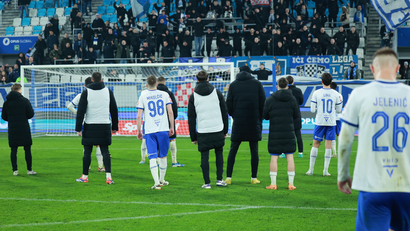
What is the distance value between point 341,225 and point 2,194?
18.2 ft

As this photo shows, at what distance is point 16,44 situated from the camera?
29531mm

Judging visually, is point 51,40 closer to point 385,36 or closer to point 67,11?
point 67,11

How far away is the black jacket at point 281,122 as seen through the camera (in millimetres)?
7039

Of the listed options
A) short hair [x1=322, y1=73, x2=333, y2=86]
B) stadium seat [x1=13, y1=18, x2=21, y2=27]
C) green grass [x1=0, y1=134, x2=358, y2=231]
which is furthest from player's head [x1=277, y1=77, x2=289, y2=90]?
stadium seat [x1=13, y1=18, x2=21, y2=27]

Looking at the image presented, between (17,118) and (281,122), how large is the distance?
222 inches

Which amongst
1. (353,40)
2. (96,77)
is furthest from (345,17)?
(96,77)

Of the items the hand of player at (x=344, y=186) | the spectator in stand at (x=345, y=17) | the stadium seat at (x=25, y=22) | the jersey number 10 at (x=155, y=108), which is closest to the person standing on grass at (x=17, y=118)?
the jersey number 10 at (x=155, y=108)

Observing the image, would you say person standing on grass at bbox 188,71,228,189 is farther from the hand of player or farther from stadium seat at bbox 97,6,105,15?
stadium seat at bbox 97,6,105,15

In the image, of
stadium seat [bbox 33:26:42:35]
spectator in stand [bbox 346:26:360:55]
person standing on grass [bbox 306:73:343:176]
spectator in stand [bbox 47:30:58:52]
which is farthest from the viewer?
stadium seat [bbox 33:26:42:35]

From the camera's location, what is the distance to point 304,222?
5.27m

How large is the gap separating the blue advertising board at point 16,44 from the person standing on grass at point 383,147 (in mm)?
29476

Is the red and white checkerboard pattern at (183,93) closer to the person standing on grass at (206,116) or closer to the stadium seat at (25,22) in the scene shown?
the person standing on grass at (206,116)

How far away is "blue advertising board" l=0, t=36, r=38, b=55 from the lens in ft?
95.7

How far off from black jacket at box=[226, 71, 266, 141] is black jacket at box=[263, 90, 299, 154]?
0.48 metres
